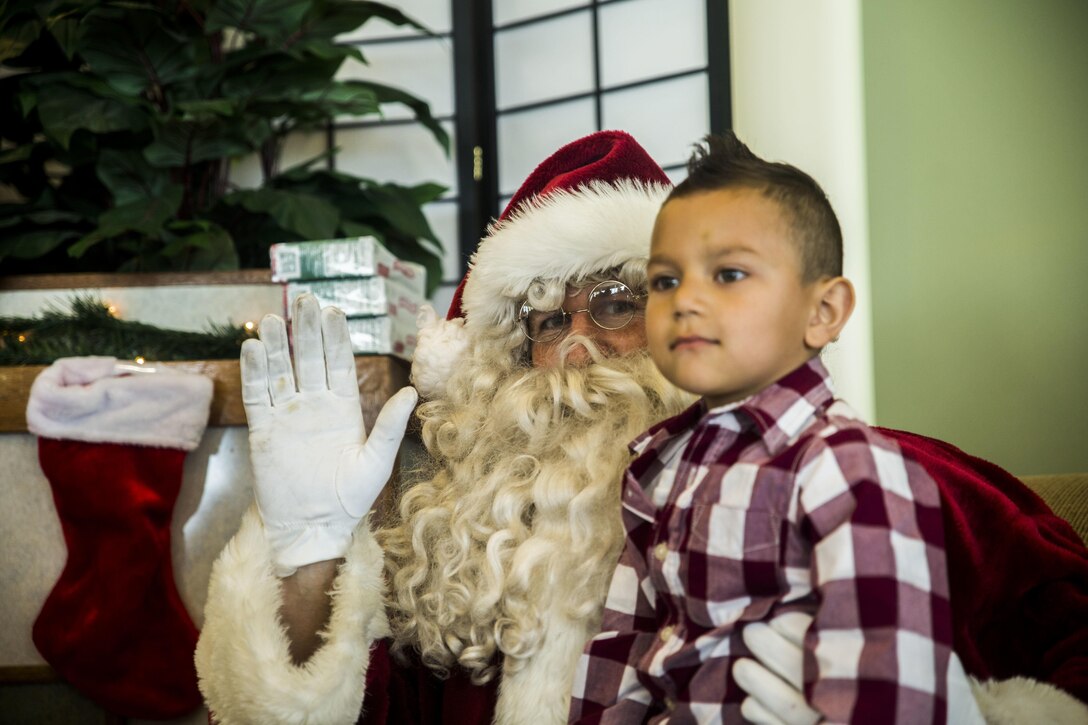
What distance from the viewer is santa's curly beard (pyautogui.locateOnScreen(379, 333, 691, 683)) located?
1.34 metres

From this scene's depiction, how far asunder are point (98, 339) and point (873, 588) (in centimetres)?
186

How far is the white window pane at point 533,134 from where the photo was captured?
3371 millimetres

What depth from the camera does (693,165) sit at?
1.10 m

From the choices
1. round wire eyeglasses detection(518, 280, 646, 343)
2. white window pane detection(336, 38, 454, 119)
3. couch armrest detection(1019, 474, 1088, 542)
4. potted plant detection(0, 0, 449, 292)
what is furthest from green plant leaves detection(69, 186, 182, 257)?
couch armrest detection(1019, 474, 1088, 542)

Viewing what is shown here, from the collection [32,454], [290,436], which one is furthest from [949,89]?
[32,454]

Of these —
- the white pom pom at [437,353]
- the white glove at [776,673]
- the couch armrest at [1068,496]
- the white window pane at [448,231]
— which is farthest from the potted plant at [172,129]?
the white glove at [776,673]

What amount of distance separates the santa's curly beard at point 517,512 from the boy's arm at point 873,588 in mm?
500

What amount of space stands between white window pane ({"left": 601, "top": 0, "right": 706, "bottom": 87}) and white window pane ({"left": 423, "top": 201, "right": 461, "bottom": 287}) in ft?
2.37

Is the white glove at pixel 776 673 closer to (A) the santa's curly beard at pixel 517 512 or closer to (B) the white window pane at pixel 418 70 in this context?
(A) the santa's curly beard at pixel 517 512

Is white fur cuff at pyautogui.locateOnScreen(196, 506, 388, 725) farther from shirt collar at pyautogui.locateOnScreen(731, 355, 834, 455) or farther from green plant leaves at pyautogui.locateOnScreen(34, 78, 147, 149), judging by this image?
green plant leaves at pyautogui.locateOnScreen(34, 78, 147, 149)

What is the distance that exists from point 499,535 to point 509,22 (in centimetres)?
258

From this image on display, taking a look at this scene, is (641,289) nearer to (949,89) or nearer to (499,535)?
(499,535)

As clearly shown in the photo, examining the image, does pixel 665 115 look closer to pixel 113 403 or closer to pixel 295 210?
pixel 295 210

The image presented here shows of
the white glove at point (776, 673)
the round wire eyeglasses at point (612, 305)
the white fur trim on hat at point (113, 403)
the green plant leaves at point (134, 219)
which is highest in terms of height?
the green plant leaves at point (134, 219)
